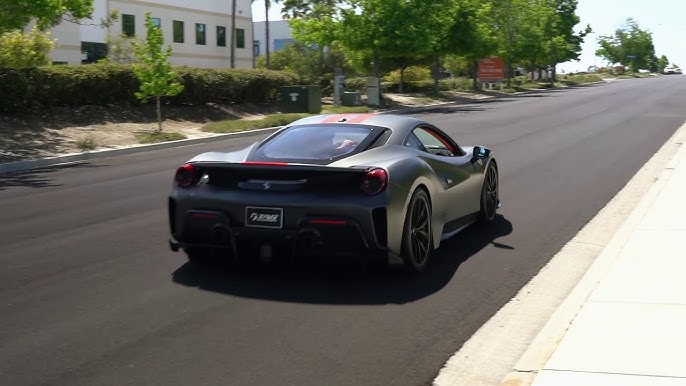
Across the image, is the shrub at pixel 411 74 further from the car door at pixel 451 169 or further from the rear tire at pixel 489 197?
the car door at pixel 451 169

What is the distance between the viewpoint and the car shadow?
21.8 ft

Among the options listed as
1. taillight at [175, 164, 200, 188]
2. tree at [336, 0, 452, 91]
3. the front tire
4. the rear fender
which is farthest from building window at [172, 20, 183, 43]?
the front tire

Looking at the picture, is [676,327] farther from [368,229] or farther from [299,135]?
[299,135]

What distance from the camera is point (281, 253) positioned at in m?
6.84

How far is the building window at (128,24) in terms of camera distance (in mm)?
56469

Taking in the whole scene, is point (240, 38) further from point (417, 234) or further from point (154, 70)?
point (417, 234)

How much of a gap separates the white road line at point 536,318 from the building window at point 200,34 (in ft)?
188

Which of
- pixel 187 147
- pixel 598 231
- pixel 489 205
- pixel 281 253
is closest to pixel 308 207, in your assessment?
pixel 281 253

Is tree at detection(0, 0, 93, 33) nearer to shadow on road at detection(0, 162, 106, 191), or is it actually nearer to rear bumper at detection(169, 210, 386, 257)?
shadow on road at detection(0, 162, 106, 191)

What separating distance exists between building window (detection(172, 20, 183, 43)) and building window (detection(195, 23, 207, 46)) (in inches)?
76.9

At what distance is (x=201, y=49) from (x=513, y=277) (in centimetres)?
5971

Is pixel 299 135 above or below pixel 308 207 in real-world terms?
above

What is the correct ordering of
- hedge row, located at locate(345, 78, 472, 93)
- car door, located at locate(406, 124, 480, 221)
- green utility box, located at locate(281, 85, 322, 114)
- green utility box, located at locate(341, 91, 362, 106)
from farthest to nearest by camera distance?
1. hedge row, located at locate(345, 78, 472, 93)
2. green utility box, located at locate(341, 91, 362, 106)
3. green utility box, located at locate(281, 85, 322, 114)
4. car door, located at locate(406, 124, 480, 221)

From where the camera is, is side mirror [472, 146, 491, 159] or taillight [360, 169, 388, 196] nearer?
taillight [360, 169, 388, 196]
